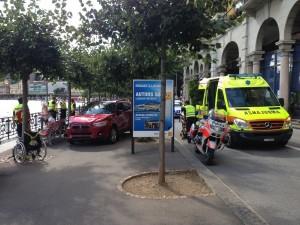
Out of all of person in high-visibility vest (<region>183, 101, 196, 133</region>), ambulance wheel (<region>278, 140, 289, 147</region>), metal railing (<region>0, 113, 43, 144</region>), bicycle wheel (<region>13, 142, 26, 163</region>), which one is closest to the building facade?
person in high-visibility vest (<region>183, 101, 196, 133</region>)

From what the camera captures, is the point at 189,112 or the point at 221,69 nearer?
the point at 189,112

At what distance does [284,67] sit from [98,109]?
12910mm

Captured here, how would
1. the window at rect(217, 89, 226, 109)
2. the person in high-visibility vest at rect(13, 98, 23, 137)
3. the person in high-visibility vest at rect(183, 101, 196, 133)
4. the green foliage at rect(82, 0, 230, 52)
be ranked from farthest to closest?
1. the person in high-visibility vest at rect(183, 101, 196, 133)
2. the person in high-visibility vest at rect(13, 98, 23, 137)
3. the window at rect(217, 89, 226, 109)
4. the green foliage at rect(82, 0, 230, 52)

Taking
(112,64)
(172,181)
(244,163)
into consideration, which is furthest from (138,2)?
(112,64)

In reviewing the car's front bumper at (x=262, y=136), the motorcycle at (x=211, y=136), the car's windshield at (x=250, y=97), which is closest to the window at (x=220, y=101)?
the car's windshield at (x=250, y=97)

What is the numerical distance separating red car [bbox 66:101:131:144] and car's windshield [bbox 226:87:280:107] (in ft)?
14.8

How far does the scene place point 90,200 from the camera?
715 cm

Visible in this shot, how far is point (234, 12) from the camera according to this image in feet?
27.2

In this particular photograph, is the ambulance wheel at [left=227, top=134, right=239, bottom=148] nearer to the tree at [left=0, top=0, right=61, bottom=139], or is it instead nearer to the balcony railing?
the tree at [left=0, top=0, right=61, bottom=139]

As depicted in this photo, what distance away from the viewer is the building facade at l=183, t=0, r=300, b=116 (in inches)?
974

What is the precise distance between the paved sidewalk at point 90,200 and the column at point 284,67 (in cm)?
1545

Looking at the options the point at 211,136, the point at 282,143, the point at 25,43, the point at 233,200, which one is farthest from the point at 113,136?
the point at 233,200

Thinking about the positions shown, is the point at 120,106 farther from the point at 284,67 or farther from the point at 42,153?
the point at 284,67

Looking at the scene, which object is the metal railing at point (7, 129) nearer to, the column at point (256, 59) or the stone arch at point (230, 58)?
the column at point (256, 59)
